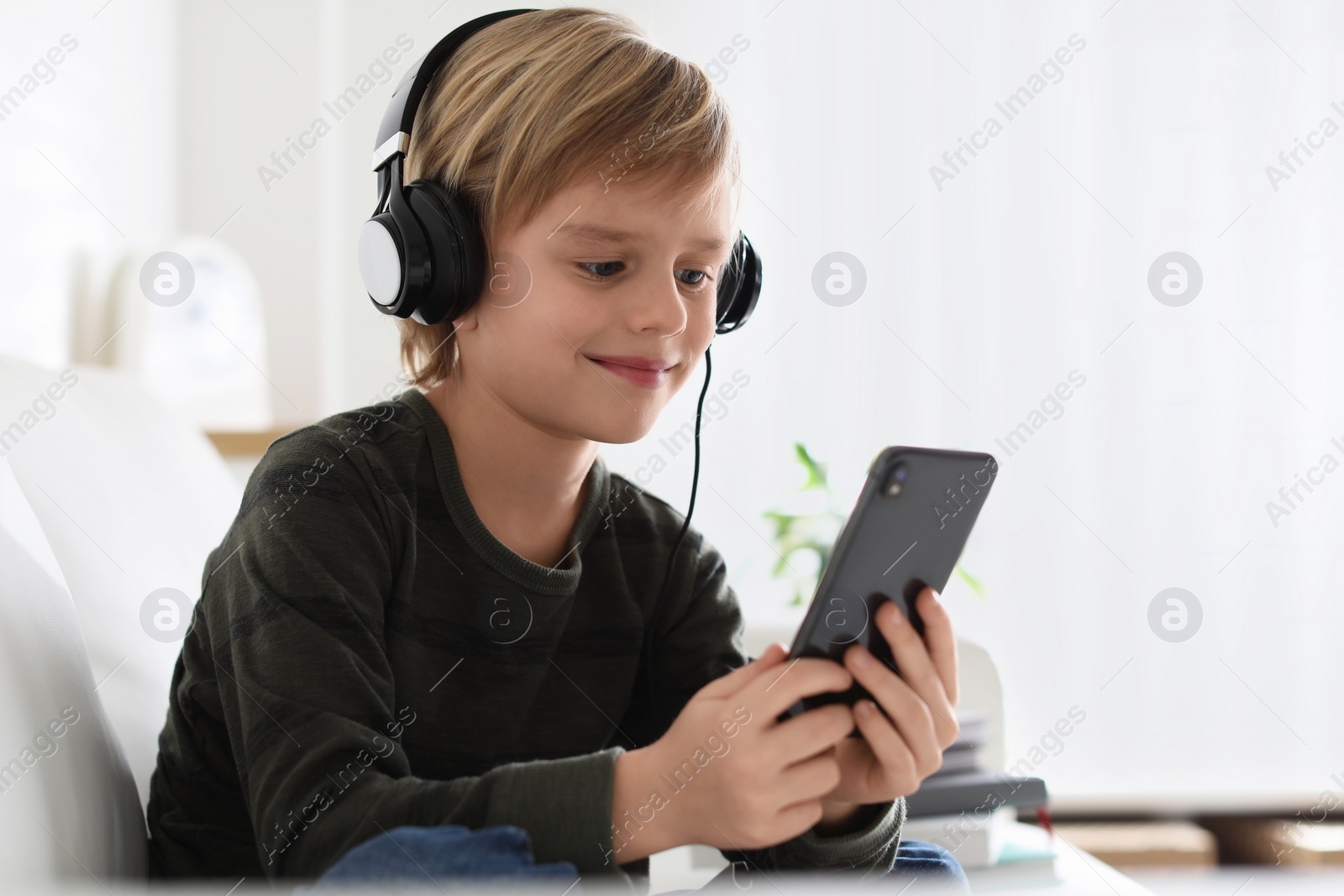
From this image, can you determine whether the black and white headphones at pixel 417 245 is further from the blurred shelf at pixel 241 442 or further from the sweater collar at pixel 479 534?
the blurred shelf at pixel 241 442

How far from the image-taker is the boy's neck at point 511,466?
854 millimetres

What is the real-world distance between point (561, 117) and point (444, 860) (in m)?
0.53

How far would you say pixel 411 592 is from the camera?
0.79m

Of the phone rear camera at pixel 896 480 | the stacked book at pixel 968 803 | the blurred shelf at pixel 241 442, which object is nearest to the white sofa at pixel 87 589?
the phone rear camera at pixel 896 480

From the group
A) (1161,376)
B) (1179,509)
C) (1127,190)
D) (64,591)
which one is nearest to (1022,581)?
(1179,509)

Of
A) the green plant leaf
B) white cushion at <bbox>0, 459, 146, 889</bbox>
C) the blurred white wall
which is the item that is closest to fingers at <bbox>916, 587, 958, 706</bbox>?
white cushion at <bbox>0, 459, 146, 889</bbox>

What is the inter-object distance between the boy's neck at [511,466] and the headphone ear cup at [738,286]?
18 cm

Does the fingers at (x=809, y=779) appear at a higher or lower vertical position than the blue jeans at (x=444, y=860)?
higher

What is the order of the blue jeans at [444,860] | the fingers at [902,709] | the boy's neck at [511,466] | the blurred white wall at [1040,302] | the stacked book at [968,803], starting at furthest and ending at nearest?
the blurred white wall at [1040,302] < the stacked book at [968,803] < the boy's neck at [511,466] < the fingers at [902,709] < the blue jeans at [444,860]

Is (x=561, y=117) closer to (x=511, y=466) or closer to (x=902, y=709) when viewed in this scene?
(x=511, y=466)

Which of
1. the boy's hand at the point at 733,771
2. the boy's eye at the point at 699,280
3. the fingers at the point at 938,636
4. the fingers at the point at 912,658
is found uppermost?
the boy's eye at the point at 699,280

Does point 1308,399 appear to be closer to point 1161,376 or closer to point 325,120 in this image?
point 1161,376

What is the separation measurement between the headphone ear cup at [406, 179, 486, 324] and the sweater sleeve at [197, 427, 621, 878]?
130 mm

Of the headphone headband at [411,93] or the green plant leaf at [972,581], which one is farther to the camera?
the green plant leaf at [972,581]
